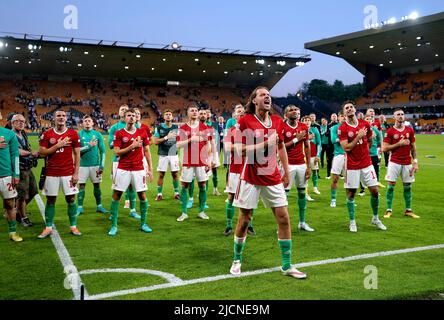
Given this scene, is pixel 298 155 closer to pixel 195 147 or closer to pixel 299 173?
pixel 299 173

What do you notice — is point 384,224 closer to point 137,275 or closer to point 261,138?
point 261,138

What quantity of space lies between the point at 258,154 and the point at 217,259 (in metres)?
1.74

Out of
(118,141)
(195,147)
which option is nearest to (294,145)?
(195,147)

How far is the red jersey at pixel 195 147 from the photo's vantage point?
8242 mm

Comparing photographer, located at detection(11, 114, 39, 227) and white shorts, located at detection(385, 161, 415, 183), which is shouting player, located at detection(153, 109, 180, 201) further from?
white shorts, located at detection(385, 161, 415, 183)

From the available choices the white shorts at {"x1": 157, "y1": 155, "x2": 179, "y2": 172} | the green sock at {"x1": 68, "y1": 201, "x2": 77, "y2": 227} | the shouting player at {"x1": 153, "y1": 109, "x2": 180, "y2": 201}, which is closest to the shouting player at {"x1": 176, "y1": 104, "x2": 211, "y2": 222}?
the shouting player at {"x1": 153, "y1": 109, "x2": 180, "y2": 201}

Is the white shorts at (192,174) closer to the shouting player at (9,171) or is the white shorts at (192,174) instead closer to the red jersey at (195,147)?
the red jersey at (195,147)

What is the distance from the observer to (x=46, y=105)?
47.8m

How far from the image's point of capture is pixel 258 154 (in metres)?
4.84

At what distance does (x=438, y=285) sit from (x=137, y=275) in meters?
3.51

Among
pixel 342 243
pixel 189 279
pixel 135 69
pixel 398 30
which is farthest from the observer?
pixel 135 69
